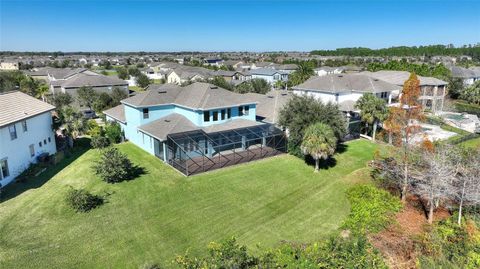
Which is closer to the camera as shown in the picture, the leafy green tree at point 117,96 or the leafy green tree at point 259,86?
the leafy green tree at point 117,96

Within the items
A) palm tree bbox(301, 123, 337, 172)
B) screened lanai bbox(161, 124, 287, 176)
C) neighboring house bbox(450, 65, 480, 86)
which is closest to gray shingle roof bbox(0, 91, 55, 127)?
screened lanai bbox(161, 124, 287, 176)

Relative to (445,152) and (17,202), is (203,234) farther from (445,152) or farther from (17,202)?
(445,152)

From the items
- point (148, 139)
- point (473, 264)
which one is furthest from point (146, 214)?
point (473, 264)

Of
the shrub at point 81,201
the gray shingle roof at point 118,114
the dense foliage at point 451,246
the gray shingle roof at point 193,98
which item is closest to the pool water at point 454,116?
the gray shingle roof at point 193,98

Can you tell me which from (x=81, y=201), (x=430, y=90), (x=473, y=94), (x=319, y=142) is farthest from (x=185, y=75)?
(x=81, y=201)

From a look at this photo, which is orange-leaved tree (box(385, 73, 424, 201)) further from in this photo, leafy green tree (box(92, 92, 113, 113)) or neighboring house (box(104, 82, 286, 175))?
leafy green tree (box(92, 92, 113, 113))

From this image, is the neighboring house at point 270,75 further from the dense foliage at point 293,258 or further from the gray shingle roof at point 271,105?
the dense foliage at point 293,258

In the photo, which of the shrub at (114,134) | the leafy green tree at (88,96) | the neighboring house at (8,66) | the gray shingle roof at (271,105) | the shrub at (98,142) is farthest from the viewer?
the neighboring house at (8,66)
